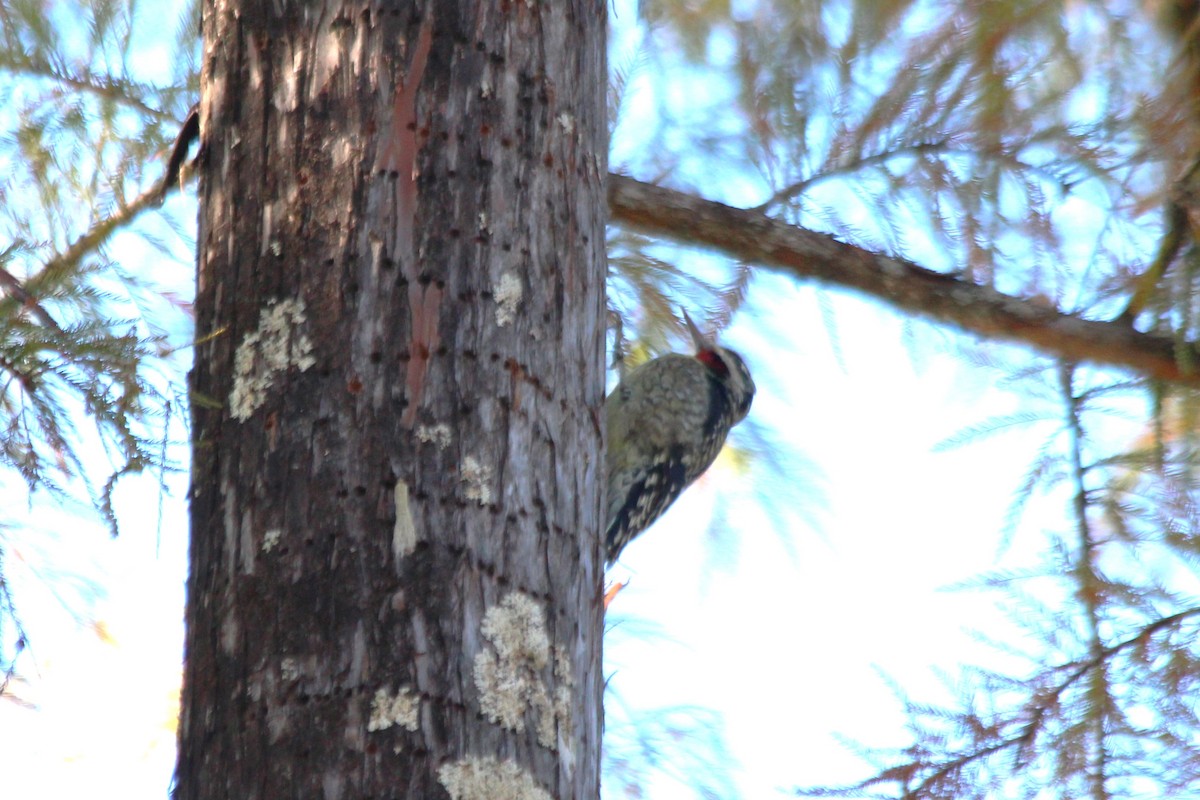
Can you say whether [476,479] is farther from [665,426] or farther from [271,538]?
[665,426]

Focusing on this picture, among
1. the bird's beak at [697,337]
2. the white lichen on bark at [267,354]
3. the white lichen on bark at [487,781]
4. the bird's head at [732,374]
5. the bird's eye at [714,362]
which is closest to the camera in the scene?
the white lichen on bark at [487,781]

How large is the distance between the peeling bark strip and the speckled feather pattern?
32.4 inches

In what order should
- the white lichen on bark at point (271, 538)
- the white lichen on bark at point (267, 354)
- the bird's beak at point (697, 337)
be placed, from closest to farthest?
the white lichen on bark at point (271, 538) < the white lichen on bark at point (267, 354) < the bird's beak at point (697, 337)

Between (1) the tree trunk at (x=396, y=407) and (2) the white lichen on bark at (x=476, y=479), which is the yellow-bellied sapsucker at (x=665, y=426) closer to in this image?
(1) the tree trunk at (x=396, y=407)

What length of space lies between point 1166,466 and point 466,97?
2.17m

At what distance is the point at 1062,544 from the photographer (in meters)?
3.40

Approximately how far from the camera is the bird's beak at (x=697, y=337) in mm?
3688

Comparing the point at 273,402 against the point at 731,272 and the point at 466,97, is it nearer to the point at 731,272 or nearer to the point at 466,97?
the point at 466,97

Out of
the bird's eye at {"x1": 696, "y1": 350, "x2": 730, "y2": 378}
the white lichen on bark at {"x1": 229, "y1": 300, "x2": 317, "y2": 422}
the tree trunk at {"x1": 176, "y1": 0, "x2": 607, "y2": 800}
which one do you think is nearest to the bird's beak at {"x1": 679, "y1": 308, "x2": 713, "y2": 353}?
the bird's eye at {"x1": 696, "y1": 350, "x2": 730, "y2": 378}

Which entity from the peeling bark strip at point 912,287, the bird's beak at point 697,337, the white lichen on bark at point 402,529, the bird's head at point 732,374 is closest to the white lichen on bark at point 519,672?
the white lichen on bark at point 402,529

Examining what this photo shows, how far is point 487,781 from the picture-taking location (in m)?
1.60

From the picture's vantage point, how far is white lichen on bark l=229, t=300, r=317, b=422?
5.89 ft

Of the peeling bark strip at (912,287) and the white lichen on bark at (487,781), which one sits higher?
the peeling bark strip at (912,287)

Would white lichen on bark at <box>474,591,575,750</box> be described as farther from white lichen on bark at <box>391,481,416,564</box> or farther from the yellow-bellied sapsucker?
the yellow-bellied sapsucker
